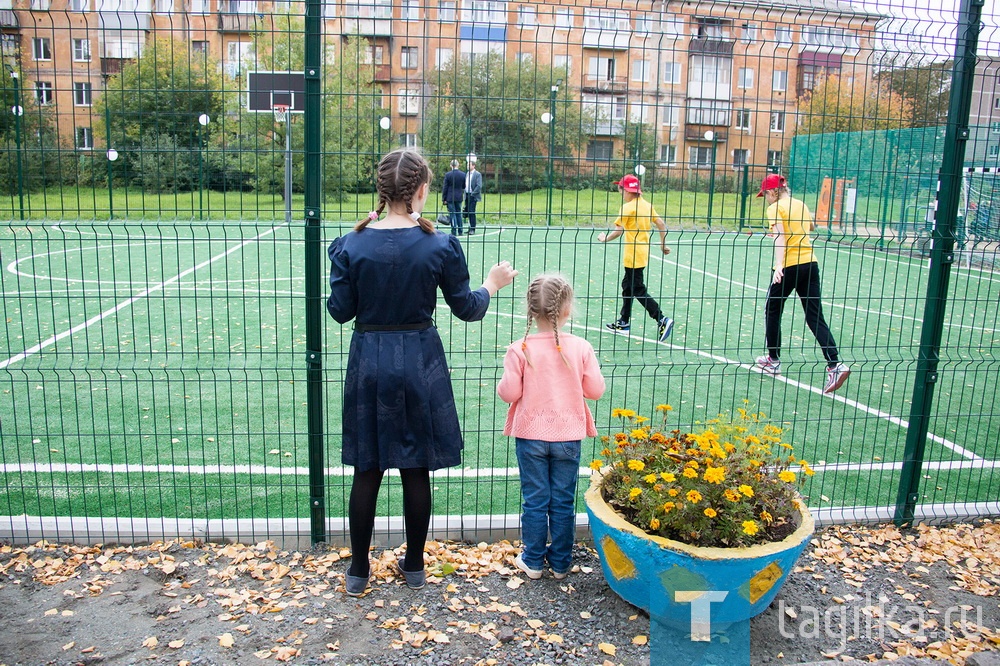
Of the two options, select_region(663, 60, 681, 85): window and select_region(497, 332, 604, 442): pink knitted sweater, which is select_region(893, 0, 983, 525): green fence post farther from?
select_region(497, 332, 604, 442): pink knitted sweater

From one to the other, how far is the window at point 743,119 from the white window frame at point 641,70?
1.62 feet

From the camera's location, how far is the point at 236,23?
3676mm

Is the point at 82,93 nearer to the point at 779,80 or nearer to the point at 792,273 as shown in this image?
the point at 779,80

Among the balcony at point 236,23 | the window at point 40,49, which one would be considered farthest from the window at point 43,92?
the balcony at point 236,23

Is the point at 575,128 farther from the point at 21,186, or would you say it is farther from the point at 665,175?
the point at 21,186

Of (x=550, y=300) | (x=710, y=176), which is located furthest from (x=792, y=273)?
(x=550, y=300)

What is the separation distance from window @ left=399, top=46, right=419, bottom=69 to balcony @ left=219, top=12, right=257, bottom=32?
66 centimetres

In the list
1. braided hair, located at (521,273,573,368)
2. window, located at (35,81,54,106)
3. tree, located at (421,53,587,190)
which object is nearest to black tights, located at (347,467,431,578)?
braided hair, located at (521,273,573,368)

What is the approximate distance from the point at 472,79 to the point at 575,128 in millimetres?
549

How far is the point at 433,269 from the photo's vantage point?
3.25 m

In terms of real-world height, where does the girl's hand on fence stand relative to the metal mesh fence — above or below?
below

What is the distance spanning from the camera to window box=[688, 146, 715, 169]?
4098mm

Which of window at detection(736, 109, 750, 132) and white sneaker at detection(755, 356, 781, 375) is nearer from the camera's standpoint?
window at detection(736, 109, 750, 132)

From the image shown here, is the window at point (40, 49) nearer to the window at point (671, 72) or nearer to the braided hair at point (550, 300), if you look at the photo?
the braided hair at point (550, 300)
